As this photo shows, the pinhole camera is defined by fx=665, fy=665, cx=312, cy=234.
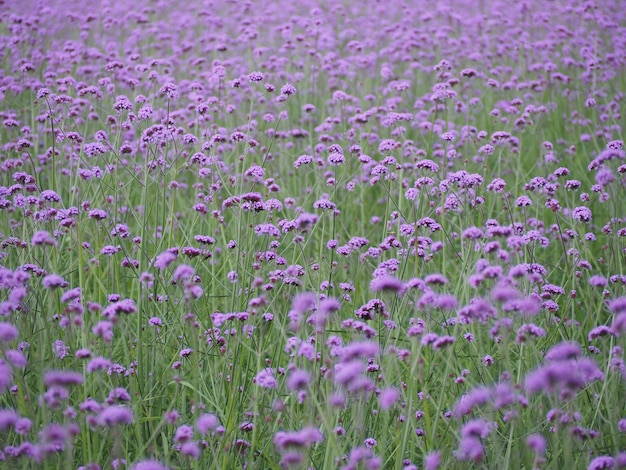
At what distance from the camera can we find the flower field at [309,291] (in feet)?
8.32

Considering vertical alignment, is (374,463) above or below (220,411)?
above

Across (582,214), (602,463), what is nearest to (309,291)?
(582,214)

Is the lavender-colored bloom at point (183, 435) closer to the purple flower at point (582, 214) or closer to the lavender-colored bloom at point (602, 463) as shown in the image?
the lavender-colored bloom at point (602, 463)

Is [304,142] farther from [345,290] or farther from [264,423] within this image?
[264,423]

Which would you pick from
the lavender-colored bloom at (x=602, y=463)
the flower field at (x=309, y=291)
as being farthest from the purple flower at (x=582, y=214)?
the lavender-colored bloom at (x=602, y=463)

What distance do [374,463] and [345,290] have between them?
4.94 feet

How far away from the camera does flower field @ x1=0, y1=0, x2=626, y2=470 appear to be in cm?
254

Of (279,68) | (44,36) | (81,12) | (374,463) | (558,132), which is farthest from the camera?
(81,12)

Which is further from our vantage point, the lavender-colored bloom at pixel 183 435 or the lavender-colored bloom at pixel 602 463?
the lavender-colored bloom at pixel 183 435

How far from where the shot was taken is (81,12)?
9938mm

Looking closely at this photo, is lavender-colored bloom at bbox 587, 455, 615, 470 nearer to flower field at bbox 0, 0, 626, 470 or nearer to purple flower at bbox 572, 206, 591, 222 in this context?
flower field at bbox 0, 0, 626, 470

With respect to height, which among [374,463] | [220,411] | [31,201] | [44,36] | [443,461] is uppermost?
[44,36]

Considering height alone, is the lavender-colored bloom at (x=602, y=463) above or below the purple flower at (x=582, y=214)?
below

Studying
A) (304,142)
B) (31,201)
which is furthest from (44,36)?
(31,201)
